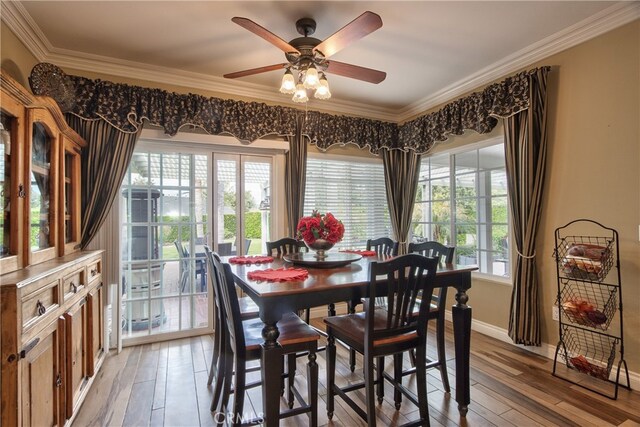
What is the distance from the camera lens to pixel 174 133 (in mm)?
3154

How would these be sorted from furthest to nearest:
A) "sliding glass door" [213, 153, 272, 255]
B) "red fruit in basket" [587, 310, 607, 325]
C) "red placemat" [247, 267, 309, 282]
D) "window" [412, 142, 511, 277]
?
"sliding glass door" [213, 153, 272, 255] → "window" [412, 142, 511, 277] → "red fruit in basket" [587, 310, 607, 325] → "red placemat" [247, 267, 309, 282]

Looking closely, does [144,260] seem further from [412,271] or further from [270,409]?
[412,271]

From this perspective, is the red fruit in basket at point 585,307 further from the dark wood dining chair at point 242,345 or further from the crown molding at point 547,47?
the crown molding at point 547,47

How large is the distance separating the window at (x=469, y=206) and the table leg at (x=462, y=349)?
150 cm

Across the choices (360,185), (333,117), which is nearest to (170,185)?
(333,117)

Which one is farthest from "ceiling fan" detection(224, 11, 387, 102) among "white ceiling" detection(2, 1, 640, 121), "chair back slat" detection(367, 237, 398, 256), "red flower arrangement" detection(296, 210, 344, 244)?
"chair back slat" detection(367, 237, 398, 256)

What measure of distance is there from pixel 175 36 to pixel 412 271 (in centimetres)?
256

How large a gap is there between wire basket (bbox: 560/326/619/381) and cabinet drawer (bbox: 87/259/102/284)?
11.9 ft

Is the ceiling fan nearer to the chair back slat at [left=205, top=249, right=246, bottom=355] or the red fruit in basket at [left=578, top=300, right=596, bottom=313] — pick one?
the chair back slat at [left=205, top=249, right=246, bottom=355]

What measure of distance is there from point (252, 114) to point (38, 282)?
99.9 inches

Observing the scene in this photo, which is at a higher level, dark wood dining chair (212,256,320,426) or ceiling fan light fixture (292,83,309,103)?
ceiling fan light fixture (292,83,309,103)

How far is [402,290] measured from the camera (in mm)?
1692

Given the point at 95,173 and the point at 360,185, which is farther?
the point at 360,185

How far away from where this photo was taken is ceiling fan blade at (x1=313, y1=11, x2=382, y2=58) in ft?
5.59
